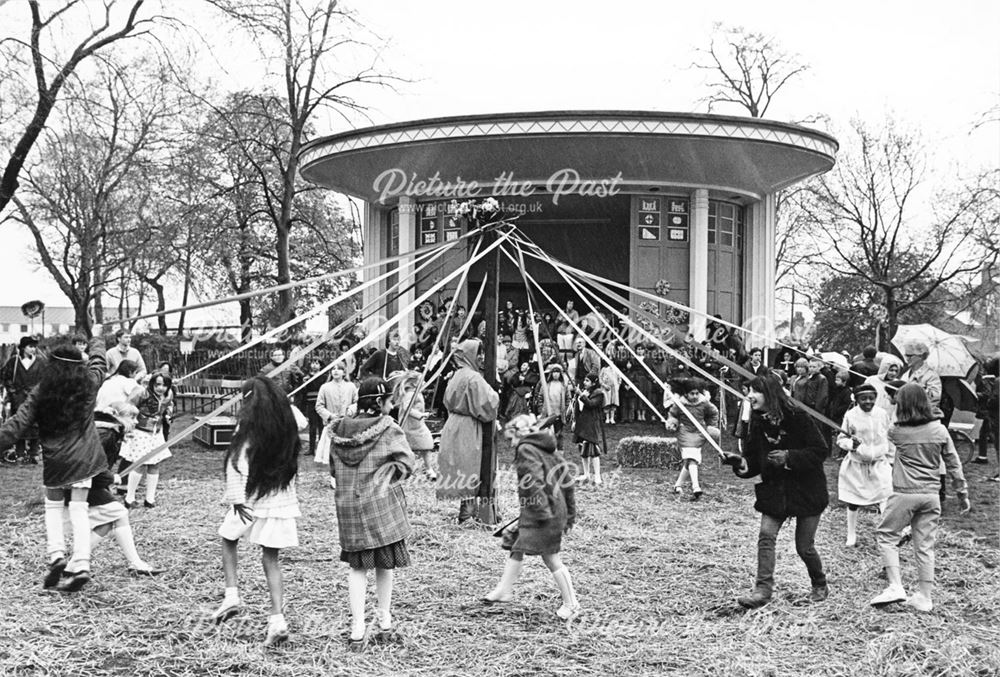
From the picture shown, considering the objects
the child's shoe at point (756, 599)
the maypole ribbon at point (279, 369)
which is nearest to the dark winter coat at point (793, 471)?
the child's shoe at point (756, 599)

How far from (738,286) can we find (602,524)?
600 inches

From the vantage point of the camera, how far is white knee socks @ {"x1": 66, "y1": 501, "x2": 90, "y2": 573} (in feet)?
22.5

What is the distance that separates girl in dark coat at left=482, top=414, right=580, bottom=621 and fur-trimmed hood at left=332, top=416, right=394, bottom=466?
98 centimetres

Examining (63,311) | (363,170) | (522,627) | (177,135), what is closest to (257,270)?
(177,135)

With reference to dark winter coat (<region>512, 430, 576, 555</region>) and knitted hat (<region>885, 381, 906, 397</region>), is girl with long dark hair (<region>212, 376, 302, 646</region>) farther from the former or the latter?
knitted hat (<region>885, 381, 906, 397</region>)

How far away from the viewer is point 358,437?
5.89 metres

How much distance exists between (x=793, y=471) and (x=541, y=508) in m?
1.84

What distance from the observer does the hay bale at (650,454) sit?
13.3 m

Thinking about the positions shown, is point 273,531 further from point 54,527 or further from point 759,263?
point 759,263

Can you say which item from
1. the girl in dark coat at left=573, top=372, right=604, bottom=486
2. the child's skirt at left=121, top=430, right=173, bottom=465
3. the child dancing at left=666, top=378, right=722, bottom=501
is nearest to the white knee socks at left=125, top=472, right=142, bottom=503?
the child's skirt at left=121, top=430, right=173, bottom=465

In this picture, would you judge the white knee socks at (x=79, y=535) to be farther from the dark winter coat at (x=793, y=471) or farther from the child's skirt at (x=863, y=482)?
the child's skirt at (x=863, y=482)

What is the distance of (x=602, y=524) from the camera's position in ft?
30.5

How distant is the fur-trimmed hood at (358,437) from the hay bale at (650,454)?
26.1ft

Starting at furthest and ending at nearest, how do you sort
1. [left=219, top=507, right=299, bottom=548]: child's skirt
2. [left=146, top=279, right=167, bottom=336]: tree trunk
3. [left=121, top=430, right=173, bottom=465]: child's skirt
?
1. [left=146, top=279, right=167, bottom=336]: tree trunk
2. [left=121, top=430, right=173, bottom=465]: child's skirt
3. [left=219, top=507, right=299, bottom=548]: child's skirt
